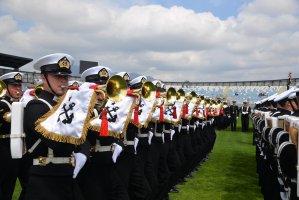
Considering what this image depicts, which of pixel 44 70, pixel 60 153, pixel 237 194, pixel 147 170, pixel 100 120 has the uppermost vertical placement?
pixel 44 70

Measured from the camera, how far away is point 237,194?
8.00m

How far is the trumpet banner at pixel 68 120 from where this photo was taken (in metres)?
3.17

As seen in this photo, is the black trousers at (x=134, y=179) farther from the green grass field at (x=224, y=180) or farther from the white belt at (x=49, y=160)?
the green grass field at (x=224, y=180)

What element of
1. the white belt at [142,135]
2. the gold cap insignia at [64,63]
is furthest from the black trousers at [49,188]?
the white belt at [142,135]

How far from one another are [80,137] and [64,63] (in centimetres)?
94

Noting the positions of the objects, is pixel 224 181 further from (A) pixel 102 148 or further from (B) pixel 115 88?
(B) pixel 115 88

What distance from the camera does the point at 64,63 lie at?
3824 mm

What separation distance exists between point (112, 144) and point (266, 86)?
39.5 m

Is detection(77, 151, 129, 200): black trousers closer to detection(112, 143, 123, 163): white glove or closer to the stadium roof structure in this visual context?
detection(112, 143, 123, 163): white glove

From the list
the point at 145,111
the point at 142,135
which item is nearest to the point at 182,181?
the point at 142,135

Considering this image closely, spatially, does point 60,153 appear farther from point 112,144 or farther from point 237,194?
point 237,194

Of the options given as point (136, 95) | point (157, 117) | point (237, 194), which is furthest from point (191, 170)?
point (136, 95)

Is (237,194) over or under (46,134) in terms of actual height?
under

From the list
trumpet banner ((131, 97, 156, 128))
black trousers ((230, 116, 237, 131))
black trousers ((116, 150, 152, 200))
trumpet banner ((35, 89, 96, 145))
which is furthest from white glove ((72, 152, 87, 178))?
black trousers ((230, 116, 237, 131))
